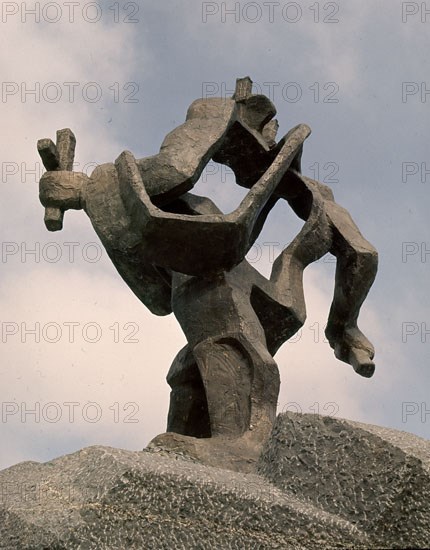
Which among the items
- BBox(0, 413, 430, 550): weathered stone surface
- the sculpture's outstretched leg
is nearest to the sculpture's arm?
the sculpture's outstretched leg

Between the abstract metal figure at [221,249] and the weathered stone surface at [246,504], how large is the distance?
1.21 metres

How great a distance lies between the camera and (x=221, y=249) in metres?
4.06

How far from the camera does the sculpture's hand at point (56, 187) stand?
4.28 metres

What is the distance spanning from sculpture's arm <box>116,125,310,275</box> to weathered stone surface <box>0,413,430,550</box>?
1379mm

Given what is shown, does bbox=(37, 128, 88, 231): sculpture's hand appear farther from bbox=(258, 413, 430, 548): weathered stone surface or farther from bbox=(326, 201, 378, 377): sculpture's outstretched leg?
bbox=(258, 413, 430, 548): weathered stone surface

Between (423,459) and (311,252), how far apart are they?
7.08 ft

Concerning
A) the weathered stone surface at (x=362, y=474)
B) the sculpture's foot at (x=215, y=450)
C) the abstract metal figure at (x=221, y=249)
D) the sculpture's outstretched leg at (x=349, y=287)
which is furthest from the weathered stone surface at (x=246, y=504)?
the sculpture's outstretched leg at (x=349, y=287)

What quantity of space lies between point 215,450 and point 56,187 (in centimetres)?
141

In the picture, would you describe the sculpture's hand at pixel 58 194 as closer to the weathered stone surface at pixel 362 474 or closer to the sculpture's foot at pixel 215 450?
the sculpture's foot at pixel 215 450

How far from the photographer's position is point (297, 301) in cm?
458

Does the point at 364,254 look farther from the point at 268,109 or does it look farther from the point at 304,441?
the point at 304,441

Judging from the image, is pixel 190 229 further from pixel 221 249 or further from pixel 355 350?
pixel 355 350

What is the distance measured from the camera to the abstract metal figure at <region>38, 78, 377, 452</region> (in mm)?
4012

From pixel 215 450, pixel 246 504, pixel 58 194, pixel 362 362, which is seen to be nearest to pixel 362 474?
pixel 246 504
